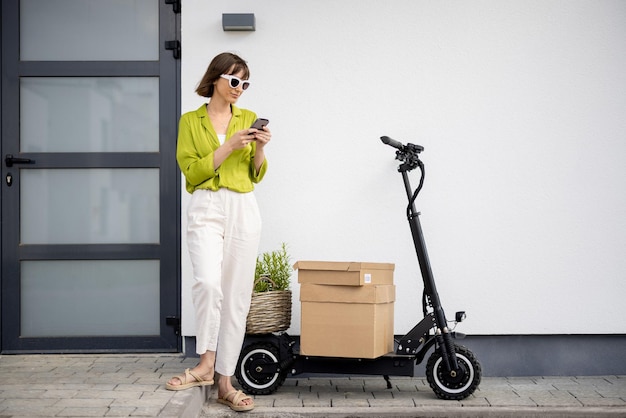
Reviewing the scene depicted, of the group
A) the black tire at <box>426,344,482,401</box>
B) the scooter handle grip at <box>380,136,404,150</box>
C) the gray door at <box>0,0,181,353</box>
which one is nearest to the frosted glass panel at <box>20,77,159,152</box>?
the gray door at <box>0,0,181,353</box>

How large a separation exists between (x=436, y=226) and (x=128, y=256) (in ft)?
6.63

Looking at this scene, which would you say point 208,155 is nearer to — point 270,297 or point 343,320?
point 270,297

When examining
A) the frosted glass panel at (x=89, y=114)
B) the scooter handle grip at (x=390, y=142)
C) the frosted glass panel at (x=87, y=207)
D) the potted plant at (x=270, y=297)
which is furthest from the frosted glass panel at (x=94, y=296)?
the scooter handle grip at (x=390, y=142)

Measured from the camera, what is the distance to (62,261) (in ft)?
18.6

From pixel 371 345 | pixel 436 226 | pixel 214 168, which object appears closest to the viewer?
pixel 214 168

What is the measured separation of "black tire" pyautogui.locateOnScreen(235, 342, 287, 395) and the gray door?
0.98 metres

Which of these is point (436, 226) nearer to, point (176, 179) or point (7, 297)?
point (176, 179)

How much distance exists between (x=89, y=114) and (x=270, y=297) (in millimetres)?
1883

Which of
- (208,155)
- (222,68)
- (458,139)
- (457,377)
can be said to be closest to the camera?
(208,155)

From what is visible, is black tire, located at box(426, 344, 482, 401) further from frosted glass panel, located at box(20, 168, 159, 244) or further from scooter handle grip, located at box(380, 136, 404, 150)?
frosted glass panel, located at box(20, 168, 159, 244)

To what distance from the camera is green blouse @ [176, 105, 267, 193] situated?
4.40 metres

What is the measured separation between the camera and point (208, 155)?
4348 millimetres

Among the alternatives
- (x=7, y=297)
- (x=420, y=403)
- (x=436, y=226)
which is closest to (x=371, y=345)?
(x=420, y=403)

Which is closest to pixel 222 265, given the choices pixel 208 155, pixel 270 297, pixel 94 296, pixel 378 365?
pixel 270 297
